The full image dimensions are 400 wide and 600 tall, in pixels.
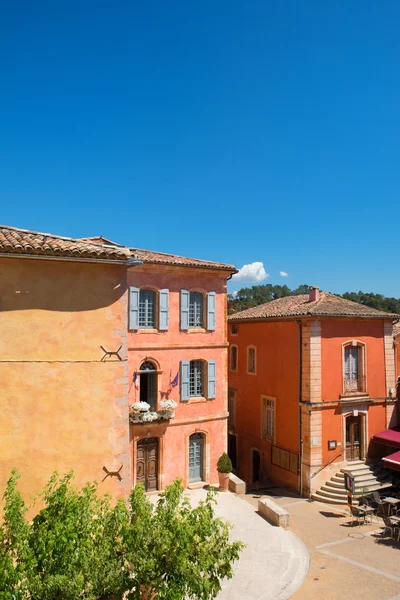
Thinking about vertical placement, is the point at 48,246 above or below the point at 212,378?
above

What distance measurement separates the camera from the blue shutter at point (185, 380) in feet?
66.8

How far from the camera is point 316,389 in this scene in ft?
73.3

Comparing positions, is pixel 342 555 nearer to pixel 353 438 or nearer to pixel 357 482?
pixel 357 482

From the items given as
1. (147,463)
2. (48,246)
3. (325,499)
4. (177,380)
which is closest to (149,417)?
(177,380)

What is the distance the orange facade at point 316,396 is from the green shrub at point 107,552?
1544 cm

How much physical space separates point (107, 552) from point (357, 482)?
1782 centimetres

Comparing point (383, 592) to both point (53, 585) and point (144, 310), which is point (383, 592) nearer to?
point (53, 585)

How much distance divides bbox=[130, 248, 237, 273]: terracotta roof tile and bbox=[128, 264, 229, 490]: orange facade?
31cm

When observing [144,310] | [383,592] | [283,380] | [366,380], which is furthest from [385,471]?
[144,310]

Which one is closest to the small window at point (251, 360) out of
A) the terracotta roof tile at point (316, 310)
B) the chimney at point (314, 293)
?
the terracotta roof tile at point (316, 310)

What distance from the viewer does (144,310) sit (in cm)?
1992

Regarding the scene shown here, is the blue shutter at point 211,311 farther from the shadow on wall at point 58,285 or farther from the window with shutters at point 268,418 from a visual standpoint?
the shadow on wall at point 58,285

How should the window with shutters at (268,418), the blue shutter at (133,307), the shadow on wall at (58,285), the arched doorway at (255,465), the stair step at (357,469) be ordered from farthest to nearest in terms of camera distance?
1. the arched doorway at (255,465)
2. the window with shutters at (268,418)
3. the stair step at (357,469)
4. the blue shutter at (133,307)
5. the shadow on wall at (58,285)

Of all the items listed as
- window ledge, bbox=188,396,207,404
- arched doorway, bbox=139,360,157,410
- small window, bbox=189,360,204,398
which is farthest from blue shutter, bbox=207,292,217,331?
arched doorway, bbox=139,360,157,410
